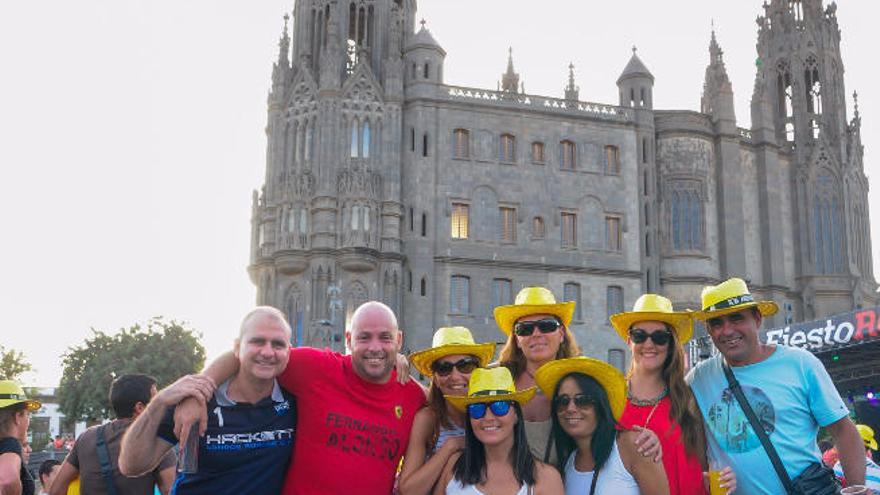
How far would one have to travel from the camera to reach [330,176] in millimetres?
39875

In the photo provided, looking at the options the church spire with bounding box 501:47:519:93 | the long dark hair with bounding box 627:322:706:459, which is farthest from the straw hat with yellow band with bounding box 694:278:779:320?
the church spire with bounding box 501:47:519:93

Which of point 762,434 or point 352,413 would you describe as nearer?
point 762,434

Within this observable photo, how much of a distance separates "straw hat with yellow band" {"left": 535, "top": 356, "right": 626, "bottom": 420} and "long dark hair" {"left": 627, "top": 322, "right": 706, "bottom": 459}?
492 mm

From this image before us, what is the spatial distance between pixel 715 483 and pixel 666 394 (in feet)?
2.16

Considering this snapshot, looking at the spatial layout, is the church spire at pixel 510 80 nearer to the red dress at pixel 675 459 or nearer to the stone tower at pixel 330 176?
the stone tower at pixel 330 176

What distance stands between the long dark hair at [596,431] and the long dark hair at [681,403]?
572 millimetres

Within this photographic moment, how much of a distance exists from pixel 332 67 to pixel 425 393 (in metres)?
36.9

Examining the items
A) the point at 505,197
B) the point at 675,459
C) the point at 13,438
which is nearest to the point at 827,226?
the point at 505,197

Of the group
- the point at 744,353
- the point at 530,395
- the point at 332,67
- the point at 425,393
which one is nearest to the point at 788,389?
the point at 744,353

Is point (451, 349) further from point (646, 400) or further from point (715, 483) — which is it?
point (715, 483)

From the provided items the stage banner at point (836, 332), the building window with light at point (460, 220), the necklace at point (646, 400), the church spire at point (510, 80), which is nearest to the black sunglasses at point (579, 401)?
the necklace at point (646, 400)

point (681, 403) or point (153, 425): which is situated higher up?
point (681, 403)

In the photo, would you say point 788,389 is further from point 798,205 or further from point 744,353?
point 798,205

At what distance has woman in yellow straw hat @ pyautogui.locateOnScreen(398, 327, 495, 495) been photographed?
16.9 ft
